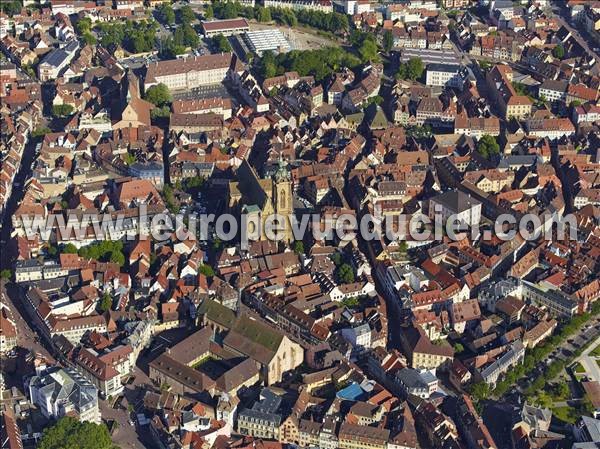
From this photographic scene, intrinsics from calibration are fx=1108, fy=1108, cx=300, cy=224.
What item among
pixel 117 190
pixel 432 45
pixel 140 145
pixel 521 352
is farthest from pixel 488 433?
pixel 432 45

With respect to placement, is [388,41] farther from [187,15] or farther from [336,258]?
[336,258]

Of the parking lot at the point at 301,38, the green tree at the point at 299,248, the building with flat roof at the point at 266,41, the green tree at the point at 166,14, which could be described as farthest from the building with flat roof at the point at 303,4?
the green tree at the point at 299,248

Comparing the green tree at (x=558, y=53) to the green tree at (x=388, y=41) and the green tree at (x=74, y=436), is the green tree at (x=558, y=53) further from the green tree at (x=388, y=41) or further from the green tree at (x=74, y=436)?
the green tree at (x=74, y=436)

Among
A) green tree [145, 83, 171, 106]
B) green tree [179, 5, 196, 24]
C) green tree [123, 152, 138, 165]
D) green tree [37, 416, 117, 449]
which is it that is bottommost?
green tree [37, 416, 117, 449]

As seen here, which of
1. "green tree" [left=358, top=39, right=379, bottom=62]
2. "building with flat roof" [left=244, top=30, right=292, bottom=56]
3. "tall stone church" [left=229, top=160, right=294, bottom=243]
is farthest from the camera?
"building with flat roof" [left=244, top=30, right=292, bottom=56]

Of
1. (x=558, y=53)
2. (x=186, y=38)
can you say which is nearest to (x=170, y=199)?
(x=186, y=38)

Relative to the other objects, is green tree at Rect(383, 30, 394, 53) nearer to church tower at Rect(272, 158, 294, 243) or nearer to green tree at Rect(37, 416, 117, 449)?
church tower at Rect(272, 158, 294, 243)

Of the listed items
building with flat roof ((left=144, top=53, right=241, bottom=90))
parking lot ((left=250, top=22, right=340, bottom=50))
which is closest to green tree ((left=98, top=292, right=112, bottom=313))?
building with flat roof ((left=144, top=53, right=241, bottom=90))
